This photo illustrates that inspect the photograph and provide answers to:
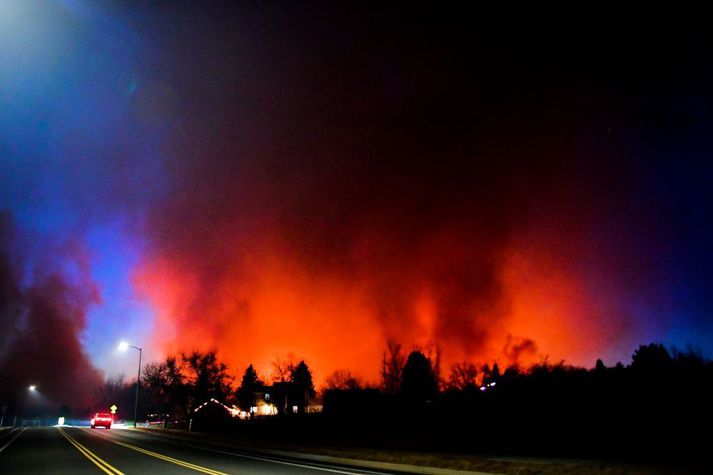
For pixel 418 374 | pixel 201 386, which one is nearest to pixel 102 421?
pixel 201 386

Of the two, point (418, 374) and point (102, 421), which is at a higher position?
point (418, 374)

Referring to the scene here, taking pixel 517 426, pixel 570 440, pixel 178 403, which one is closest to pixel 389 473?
pixel 570 440

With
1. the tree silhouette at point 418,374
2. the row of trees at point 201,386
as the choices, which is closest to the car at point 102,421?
the row of trees at point 201,386

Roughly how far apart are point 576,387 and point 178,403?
2389 inches

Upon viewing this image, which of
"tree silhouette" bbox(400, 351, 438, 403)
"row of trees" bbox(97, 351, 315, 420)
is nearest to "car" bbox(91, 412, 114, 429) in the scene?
"row of trees" bbox(97, 351, 315, 420)

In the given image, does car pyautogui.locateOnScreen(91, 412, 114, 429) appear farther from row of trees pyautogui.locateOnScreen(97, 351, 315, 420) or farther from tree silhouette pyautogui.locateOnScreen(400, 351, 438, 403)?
tree silhouette pyautogui.locateOnScreen(400, 351, 438, 403)

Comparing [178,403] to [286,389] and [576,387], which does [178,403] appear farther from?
[576,387]

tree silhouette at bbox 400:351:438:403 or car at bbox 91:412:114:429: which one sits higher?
tree silhouette at bbox 400:351:438:403

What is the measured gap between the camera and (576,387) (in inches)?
1320

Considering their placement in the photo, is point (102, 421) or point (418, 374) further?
point (418, 374)

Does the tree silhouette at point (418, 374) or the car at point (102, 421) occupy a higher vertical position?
the tree silhouette at point (418, 374)

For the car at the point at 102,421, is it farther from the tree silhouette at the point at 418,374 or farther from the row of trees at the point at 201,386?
the tree silhouette at the point at 418,374

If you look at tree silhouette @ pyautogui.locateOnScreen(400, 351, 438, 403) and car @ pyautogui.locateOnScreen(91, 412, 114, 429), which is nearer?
car @ pyautogui.locateOnScreen(91, 412, 114, 429)

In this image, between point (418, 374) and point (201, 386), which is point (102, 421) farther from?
point (418, 374)
